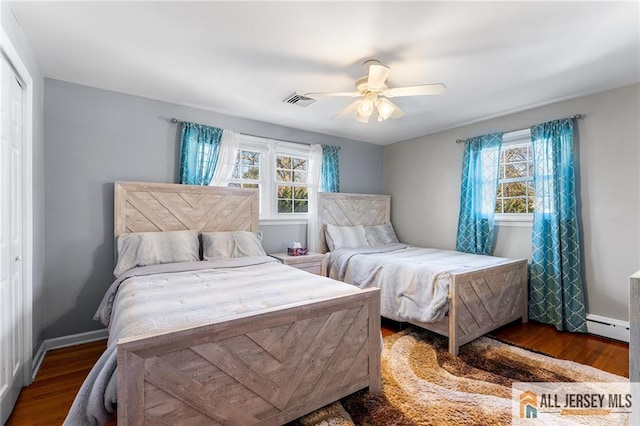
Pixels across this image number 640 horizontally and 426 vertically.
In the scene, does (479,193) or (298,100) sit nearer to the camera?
(298,100)

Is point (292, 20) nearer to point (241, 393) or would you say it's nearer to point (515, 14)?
point (515, 14)

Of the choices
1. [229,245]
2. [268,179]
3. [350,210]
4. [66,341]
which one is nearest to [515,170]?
[350,210]

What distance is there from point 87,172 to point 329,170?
2.90m

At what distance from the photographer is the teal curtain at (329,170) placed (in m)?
4.44

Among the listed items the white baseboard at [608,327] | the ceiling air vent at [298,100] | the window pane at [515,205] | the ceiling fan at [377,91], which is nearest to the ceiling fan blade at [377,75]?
the ceiling fan at [377,91]

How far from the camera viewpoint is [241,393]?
1474 mm

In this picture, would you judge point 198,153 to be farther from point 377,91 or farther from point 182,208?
point 377,91

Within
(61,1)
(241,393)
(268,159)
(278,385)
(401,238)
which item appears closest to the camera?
(241,393)

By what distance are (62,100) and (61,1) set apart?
4.31 ft

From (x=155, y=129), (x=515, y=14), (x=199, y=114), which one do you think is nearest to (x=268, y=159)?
(x=199, y=114)

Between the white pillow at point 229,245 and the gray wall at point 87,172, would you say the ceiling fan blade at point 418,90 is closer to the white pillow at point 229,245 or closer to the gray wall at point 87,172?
the white pillow at point 229,245

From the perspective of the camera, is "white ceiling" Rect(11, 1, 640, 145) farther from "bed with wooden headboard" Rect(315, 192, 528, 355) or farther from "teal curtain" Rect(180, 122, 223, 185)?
"bed with wooden headboard" Rect(315, 192, 528, 355)

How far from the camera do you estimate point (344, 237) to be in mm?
4250

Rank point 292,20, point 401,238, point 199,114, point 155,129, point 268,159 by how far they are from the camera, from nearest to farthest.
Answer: point 292,20
point 155,129
point 199,114
point 268,159
point 401,238
